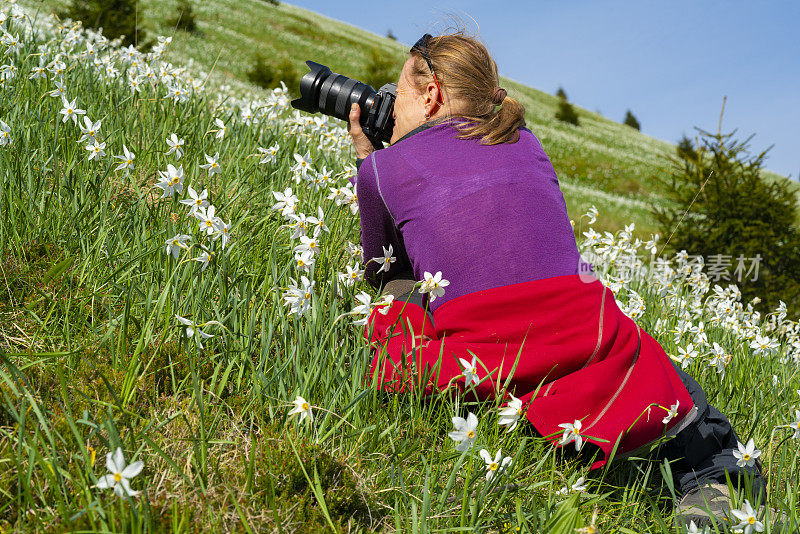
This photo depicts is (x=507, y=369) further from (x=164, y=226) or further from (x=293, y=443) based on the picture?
(x=164, y=226)

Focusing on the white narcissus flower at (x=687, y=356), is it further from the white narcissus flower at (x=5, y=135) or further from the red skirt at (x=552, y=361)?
the white narcissus flower at (x=5, y=135)

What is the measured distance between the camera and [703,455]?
2.31 meters

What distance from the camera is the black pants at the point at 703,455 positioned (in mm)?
2262

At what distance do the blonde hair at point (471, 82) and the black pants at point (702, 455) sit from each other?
0.83m

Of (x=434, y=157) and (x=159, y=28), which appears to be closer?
(x=434, y=157)

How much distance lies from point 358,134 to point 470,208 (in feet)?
3.53

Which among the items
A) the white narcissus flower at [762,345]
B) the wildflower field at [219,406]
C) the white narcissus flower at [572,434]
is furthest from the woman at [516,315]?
the white narcissus flower at [762,345]

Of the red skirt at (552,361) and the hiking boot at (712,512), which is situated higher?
the red skirt at (552,361)

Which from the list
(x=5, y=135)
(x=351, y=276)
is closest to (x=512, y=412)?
(x=351, y=276)

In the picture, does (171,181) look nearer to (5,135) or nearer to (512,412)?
(5,135)

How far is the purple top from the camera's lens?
2119mm

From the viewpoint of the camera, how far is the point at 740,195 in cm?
721

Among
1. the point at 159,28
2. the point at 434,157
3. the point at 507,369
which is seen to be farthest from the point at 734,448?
the point at 159,28

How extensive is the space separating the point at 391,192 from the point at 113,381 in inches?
48.2
